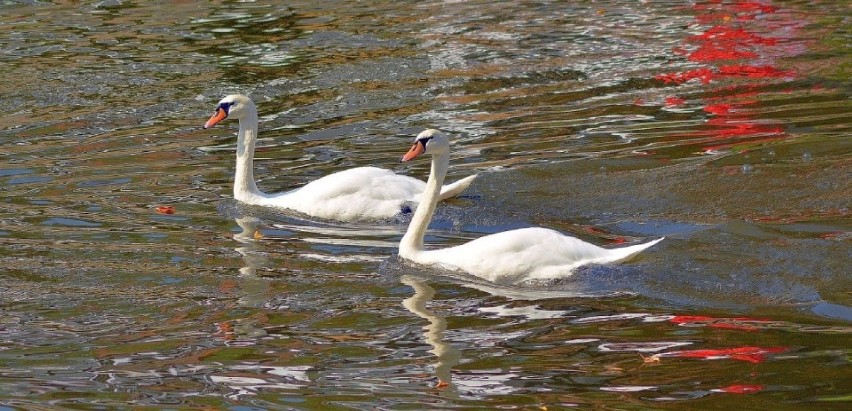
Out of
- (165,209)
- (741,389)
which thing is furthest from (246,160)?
(741,389)

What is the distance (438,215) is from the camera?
1041 cm

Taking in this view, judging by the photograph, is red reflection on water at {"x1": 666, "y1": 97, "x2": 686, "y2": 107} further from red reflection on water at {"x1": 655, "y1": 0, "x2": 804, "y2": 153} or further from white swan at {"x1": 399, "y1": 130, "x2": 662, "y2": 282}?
white swan at {"x1": 399, "y1": 130, "x2": 662, "y2": 282}

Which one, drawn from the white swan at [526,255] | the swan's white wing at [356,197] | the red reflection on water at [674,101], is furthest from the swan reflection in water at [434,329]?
the red reflection on water at [674,101]

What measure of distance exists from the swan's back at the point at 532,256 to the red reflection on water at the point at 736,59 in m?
3.49

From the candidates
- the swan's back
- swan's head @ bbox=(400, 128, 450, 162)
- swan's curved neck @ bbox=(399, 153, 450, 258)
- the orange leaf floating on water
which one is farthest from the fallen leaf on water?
the orange leaf floating on water

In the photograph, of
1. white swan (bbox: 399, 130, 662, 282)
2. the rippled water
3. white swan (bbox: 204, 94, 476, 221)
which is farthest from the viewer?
white swan (bbox: 204, 94, 476, 221)

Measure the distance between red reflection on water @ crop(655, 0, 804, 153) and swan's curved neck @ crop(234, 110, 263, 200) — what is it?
12.2 feet

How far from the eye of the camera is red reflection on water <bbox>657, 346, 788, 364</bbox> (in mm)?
6836

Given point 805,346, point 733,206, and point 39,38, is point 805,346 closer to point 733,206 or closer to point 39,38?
point 733,206

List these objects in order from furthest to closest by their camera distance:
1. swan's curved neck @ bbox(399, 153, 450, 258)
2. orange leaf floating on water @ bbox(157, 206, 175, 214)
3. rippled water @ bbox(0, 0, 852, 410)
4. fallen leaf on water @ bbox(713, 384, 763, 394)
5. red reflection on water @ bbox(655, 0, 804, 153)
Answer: red reflection on water @ bbox(655, 0, 804, 153), orange leaf floating on water @ bbox(157, 206, 175, 214), swan's curved neck @ bbox(399, 153, 450, 258), rippled water @ bbox(0, 0, 852, 410), fallen leaf on water @ bbox(713, 384, 763, 394)

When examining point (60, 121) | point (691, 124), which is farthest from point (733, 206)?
point (60, 121)

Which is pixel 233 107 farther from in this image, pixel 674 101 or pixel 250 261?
pixel 674 101

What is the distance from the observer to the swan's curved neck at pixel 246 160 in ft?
35.8

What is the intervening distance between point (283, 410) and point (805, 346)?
261 cm
